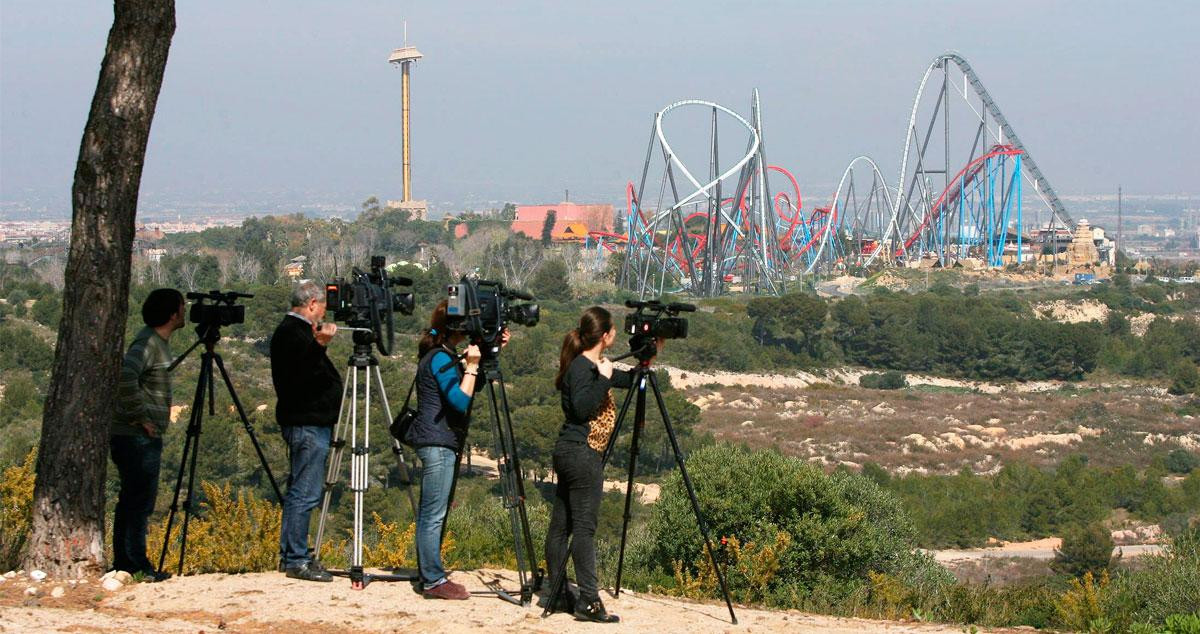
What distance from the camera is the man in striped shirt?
538 cm

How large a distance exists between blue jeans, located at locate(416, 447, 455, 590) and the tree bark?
143 cm

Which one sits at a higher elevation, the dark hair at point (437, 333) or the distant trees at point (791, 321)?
the dark hair at point (437, 333)

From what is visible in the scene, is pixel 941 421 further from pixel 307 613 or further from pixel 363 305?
pixel 307 613

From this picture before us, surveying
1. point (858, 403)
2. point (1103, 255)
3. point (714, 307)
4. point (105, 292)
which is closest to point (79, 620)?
point (105, 292)

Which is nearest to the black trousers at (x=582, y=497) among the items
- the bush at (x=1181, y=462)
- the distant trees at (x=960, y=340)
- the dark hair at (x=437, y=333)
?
the dark hair at (x=437, y=333)

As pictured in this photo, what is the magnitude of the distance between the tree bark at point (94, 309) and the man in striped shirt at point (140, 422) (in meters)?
0.10

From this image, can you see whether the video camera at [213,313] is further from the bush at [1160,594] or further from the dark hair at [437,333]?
the bush at [1160,594]

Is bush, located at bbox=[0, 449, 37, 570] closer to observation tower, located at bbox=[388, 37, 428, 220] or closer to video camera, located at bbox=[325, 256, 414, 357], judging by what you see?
video camera, located at bbox=[325, 256, 414, 357]

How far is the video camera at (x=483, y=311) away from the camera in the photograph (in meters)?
4.94

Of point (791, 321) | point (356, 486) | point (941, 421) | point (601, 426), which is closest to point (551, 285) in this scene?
point (791, 321)

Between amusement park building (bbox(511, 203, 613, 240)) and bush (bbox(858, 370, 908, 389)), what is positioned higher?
amusement park building (bbox(511, 203, 613, 240))

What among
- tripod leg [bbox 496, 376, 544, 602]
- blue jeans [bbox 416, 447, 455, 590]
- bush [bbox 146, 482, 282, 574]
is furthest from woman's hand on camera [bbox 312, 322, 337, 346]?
bush [bbox 146, 482, 282, 574]

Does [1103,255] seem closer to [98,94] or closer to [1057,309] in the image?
[1057,309]

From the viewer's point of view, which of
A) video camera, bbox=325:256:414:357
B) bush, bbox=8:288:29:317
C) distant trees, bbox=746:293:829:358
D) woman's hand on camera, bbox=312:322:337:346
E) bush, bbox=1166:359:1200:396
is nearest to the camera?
woman's hand on camera, bbox=312:322:337:346
